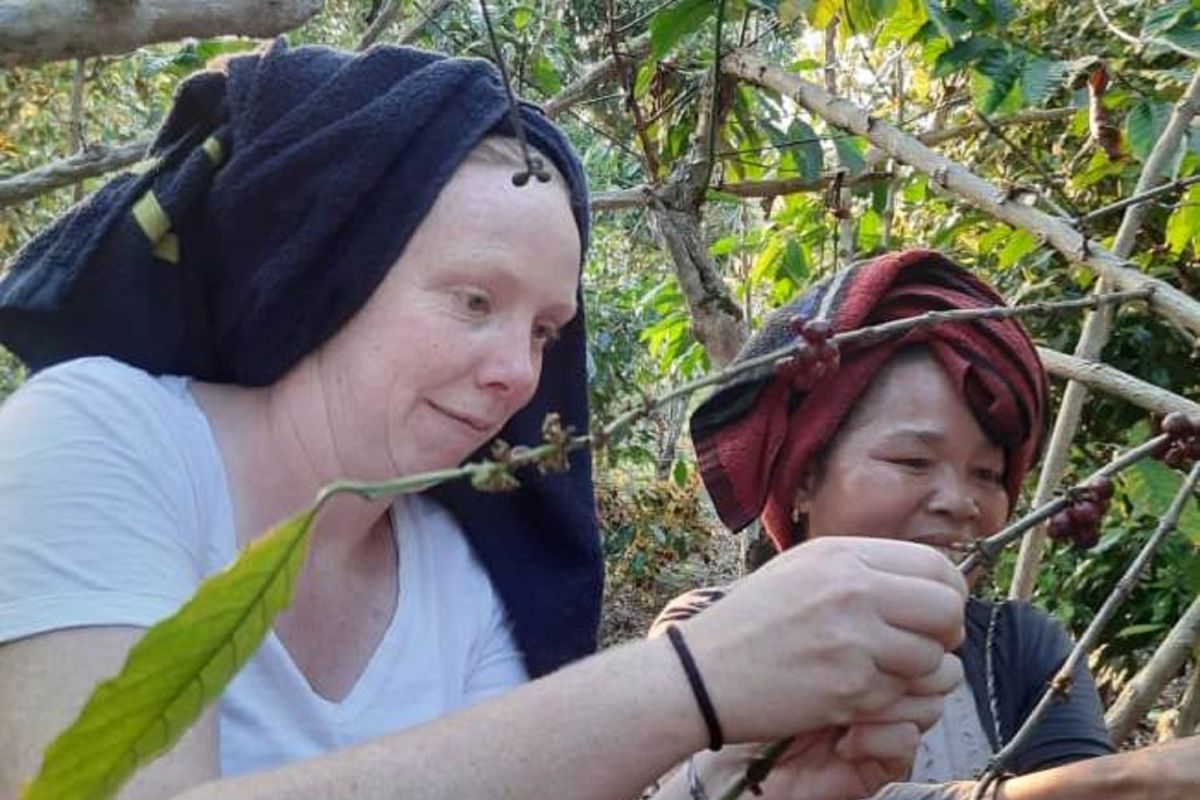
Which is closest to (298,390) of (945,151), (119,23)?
(119,23)

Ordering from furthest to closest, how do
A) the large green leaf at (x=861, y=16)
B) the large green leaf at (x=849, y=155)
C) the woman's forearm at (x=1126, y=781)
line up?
the large green leaf at (x=849, y=155) → the large green leaf at (x=861, y=16) → the woman's forearm at (x=1126, y=781)

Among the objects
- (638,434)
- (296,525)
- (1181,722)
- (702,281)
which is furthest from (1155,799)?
(638,434)

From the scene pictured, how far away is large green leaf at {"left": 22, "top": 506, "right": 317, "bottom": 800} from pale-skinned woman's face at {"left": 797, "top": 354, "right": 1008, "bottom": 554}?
2.59 feet

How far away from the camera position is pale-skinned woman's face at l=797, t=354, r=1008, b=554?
3.66 feet

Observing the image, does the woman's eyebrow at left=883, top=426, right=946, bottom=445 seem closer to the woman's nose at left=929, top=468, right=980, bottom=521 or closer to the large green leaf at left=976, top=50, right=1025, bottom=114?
the woman's nose at left=929, top=468, right=980, bottom=521

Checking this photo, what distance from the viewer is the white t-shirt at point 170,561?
0.79 metres

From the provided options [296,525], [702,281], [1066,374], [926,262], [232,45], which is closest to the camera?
[296,525]

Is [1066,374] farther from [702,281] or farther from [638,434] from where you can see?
[638,434]

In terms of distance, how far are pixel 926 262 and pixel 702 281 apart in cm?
74

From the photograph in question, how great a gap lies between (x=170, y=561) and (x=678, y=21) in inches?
44.0

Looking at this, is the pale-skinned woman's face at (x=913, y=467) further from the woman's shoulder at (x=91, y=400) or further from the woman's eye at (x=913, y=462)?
the woman's shoulder at (x=91, y=400)

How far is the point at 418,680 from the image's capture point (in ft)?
3.43

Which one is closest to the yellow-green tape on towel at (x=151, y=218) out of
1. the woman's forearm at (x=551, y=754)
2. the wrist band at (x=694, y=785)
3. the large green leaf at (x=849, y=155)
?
the woman's forearm at (x=551, y=754)

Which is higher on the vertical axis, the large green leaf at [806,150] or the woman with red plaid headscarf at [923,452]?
the large green leaf at [806,150]
